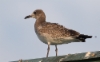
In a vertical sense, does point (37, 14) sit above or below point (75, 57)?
above

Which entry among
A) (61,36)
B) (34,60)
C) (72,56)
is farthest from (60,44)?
(72,56)

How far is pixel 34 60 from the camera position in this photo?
8.25m

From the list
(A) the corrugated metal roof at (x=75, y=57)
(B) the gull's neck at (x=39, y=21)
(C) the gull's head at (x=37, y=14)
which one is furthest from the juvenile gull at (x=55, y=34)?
(A) the corrugated metal roof at (x=75, y=57)

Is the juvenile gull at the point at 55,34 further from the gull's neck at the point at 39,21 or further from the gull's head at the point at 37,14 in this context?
the gull's head at the point at 37,14

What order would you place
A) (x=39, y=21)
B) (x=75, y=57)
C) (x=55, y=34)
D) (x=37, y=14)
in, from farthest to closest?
(x=37, y=14)
(x=39, y=21)
(x=55, y=34)
(x=75, y=57)

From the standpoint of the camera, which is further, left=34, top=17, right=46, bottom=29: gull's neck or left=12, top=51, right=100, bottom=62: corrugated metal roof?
left=34, top=17, right=46, bottom=29: gull's neck

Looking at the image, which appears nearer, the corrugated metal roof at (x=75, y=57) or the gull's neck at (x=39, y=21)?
the corrugated metal roof at (x=75, y=57)

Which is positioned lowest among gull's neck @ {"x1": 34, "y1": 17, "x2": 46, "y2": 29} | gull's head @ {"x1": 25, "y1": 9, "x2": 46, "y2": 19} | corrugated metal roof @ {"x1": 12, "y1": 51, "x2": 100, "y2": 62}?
corrugated metal roof @ {"x1": 12, "y1": 51, "x2": 100, "y2": 62}

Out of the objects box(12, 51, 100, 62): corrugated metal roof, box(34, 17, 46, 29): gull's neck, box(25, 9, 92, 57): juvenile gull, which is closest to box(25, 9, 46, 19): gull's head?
box(34, 17, 46, 29): gull's neck

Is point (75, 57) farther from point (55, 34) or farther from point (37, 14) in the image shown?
point (37, 14)

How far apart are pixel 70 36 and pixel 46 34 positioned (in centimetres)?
89

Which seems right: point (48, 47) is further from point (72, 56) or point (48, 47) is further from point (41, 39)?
point (72, 56)

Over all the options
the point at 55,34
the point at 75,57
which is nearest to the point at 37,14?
the point at 55,34

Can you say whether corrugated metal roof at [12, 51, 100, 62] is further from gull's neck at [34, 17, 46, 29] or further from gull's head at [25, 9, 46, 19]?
gull's head at [25, 9, 46, 19]
